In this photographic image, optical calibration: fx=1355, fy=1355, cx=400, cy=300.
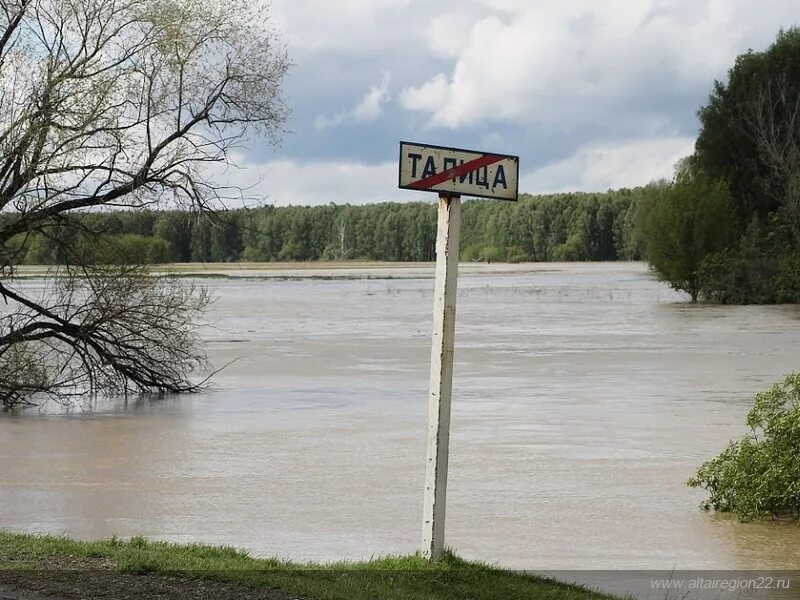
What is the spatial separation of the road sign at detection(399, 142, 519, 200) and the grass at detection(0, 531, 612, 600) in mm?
2565

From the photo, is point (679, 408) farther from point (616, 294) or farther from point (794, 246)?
point (616, 294)

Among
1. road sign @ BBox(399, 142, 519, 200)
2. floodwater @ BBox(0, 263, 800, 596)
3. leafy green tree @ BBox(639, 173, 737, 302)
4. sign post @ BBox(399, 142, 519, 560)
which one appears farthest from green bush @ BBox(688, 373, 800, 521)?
leafy green tree @ BBox(639, 173, 737, 302)

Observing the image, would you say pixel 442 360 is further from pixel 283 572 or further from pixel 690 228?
pixel 690 228

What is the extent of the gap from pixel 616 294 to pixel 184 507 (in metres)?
58.2

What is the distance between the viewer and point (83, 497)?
541 inches

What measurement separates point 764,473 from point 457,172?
4930 millimetres

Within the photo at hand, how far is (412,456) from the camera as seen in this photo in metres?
16.3

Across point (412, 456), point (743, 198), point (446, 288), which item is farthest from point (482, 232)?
point (446, 288)

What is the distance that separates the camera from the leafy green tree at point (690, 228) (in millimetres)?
58438

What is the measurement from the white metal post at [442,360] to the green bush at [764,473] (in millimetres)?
4149

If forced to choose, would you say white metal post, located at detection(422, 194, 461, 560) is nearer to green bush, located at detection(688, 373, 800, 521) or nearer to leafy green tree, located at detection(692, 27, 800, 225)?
green bush, located at detection(688, 373, 800, 521)

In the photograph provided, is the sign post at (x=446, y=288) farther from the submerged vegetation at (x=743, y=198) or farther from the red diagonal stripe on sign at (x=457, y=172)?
the submerged vegetation at (x=743, y=198)

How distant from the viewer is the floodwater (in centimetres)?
1173

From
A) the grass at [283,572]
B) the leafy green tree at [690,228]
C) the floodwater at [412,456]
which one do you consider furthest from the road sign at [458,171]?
the leafy green tree at [690,228]
